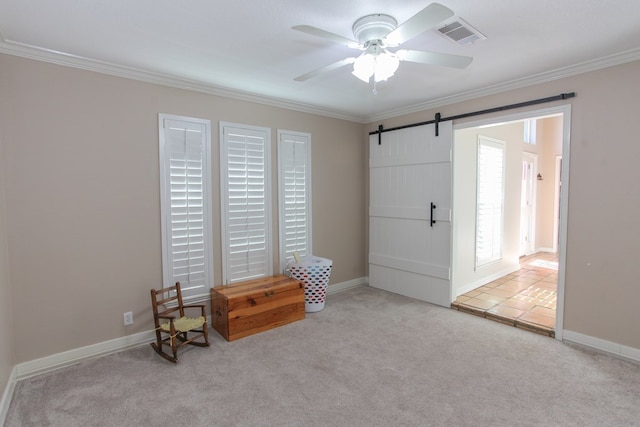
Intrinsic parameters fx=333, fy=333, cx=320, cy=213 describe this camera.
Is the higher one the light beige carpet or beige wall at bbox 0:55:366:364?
beige wall at bbox 0:55:366:364

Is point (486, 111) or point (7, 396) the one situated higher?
point (486, 111)

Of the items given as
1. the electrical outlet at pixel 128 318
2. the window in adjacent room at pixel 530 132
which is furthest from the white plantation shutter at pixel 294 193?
the window in adjacent room at pixel 530 132

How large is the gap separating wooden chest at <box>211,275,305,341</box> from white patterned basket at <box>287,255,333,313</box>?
151mm

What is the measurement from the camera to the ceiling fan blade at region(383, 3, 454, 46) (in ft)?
4.85

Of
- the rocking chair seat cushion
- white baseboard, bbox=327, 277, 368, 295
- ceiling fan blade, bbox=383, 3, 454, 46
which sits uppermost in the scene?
ceiling fan blade, bbox=383, 3, 454, 46

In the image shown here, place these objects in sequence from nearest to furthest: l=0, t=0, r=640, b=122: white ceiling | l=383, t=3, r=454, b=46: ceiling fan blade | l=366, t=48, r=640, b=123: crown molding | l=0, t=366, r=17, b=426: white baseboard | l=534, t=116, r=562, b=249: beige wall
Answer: l=383, t=3, r=454, b=46: ceiling fan blade → l=0, t=0, r=640, b=122: white ceiling → l=0, t=366, r=17, b=426: white baseboard → l=366, t=48, r=640, b=123: crown molding → l=534, t=116, r=562, b=249: beige wall

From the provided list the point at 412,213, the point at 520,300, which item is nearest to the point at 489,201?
the point at 412,213

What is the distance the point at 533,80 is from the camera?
313 cm

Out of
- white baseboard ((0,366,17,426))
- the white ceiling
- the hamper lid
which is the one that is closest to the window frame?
the white ceiling

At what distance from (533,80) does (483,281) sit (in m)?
2.70

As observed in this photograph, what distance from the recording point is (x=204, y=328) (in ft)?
9.81

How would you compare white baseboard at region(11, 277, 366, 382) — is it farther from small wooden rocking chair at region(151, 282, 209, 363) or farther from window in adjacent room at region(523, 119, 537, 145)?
window in adjacent room at region(523, 119, 537, 145)

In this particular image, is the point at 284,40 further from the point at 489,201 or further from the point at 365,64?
the point at 489,201

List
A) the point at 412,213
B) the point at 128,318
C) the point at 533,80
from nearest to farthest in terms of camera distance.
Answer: the point at 128,318 < the point at 533,80 < the point at 412,213
